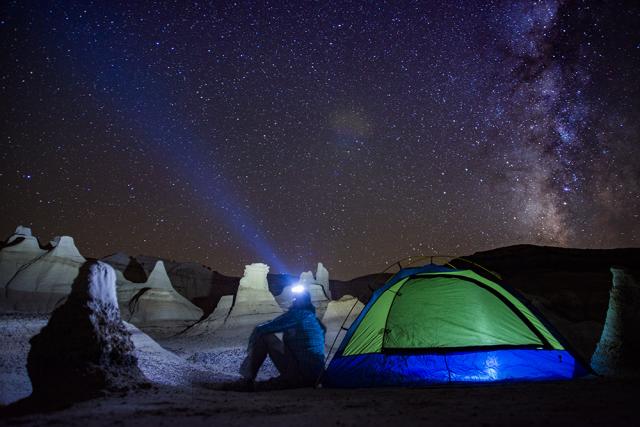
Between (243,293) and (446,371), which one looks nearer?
(446,371)

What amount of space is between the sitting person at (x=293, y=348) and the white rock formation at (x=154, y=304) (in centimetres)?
2745

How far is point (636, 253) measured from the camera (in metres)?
62.2

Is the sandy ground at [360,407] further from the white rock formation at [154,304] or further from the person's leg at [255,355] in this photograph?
the white rock formation at [154,304]

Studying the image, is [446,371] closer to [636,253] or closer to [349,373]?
[349,373]

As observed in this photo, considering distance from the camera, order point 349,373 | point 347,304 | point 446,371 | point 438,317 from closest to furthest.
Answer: point 446,371, point 349,373, point 438,317, point 347,304

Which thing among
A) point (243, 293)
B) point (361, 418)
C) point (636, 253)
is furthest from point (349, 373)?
point (636, 253)

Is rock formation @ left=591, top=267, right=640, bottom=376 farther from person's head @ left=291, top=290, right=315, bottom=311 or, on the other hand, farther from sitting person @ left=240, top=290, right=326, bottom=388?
person's head @ left=291, top=290, right=315, bottom=311

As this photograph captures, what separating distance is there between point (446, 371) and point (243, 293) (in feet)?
85.1

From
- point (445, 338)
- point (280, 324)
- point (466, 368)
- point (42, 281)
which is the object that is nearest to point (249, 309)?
point (42, 281)

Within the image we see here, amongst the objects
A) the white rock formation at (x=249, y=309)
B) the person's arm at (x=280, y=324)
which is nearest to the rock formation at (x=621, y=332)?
the person's arm at (x=280, y=324)

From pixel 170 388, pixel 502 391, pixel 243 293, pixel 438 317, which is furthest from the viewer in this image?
pixel 243 293

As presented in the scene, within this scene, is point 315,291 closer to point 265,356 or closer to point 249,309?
point 249,309

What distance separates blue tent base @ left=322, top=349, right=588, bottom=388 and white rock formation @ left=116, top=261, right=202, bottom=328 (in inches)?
1181

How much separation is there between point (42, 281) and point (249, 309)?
1749 cm
